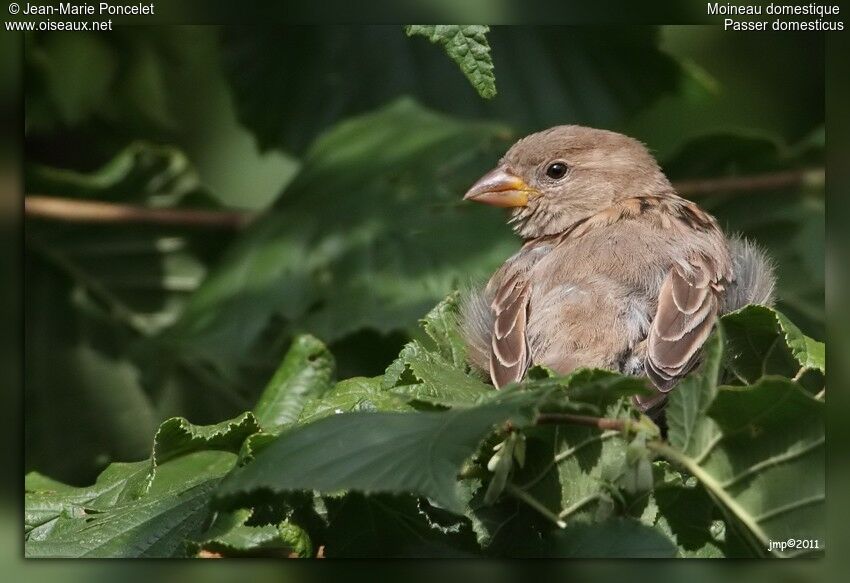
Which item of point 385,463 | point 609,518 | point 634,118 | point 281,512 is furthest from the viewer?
point 634,118

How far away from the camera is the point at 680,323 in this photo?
401 cm

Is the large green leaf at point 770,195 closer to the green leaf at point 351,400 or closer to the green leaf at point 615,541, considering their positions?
the green leaf at point 351,400

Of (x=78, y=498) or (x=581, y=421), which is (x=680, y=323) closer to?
(x=581, y=421)

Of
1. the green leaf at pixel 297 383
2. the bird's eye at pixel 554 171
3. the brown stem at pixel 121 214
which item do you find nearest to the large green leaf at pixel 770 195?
→ the bird's eye at pixel 554 171

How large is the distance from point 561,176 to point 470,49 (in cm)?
243

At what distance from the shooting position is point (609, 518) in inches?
113

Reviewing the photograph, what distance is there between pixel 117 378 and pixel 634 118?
303 centimetres

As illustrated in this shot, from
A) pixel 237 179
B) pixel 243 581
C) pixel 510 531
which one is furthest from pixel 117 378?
pixel 510 531

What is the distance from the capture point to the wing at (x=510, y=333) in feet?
12.7

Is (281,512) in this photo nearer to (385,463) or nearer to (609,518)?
(385,463)

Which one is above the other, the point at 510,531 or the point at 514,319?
the point at 514,319

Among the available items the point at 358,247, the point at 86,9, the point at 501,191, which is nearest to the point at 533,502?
the point at 86,9

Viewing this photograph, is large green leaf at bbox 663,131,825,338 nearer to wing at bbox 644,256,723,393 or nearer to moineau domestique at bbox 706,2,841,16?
wing at bbox 644,256,723,393

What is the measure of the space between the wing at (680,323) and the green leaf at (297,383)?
3.52 feet
